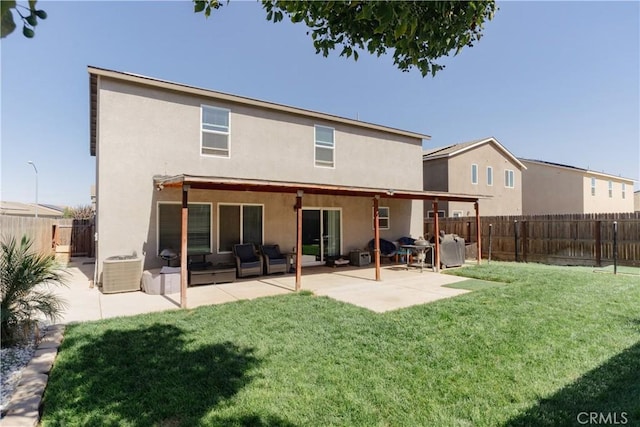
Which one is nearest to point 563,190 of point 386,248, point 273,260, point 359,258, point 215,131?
point 386,248

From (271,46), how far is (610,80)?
34.2 ft

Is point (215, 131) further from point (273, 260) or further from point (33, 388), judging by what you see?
point (33, 388)

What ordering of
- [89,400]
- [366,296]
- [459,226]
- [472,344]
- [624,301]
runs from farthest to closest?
[459,226]
[366,296]
[624,301]
[472,344]
[89,400]

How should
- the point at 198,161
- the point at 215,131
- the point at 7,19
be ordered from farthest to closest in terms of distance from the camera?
the point at 215,131 → the point at 198,161 → the point at 7,19

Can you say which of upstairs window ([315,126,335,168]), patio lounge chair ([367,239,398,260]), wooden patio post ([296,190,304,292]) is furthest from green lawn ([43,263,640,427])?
upstairs window ([315,126,335,168])

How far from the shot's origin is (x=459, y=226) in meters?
17.0

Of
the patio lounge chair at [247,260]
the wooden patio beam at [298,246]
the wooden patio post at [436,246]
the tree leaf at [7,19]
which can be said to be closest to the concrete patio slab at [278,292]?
the patio lounge chair at [247,260]

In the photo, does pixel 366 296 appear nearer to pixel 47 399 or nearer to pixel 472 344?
pixel 472 344

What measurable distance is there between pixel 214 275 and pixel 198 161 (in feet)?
11.4

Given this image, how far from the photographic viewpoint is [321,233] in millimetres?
12789

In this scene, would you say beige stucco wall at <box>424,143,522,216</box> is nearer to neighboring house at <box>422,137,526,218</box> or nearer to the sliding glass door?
neighboring house at <box>422,137,526,218</box>

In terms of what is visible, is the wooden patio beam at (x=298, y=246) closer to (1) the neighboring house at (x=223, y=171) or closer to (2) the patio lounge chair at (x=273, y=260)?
(1) the neighboring house at (x=223, y=171)

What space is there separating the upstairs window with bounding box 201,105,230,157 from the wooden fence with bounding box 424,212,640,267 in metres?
12.0

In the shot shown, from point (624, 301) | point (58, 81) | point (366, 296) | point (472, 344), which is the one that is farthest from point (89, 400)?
point (58, 81)
